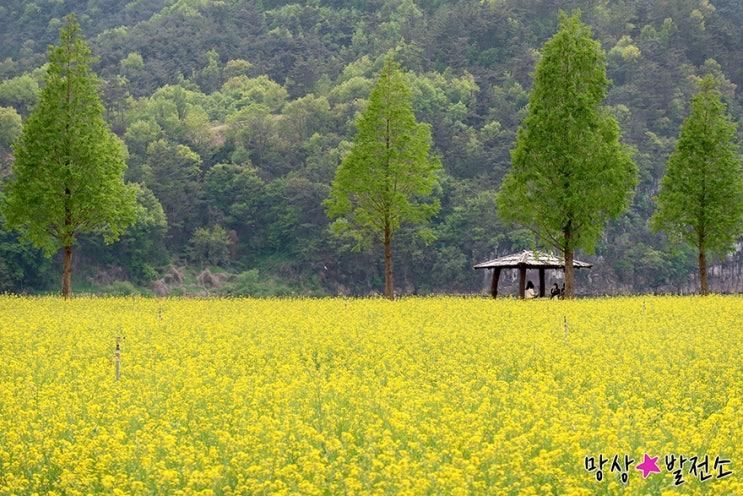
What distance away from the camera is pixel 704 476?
979 centimetres

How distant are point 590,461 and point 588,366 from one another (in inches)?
288

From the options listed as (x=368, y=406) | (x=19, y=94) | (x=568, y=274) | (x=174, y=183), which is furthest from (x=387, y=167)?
(x=19, y=94)

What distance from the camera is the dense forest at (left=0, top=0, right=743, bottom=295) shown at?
3775 inches

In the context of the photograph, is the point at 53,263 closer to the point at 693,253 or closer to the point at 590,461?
the point at 693,253

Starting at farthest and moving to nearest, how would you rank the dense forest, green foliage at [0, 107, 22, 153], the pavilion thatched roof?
green foliage at [0, 107, 22, 153], the dense forest, the pavilion thatched roof

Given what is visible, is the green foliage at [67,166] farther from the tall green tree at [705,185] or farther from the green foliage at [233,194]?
the green foliage at [233,194]

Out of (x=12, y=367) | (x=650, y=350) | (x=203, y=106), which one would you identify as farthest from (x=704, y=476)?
(x=203, y=106)

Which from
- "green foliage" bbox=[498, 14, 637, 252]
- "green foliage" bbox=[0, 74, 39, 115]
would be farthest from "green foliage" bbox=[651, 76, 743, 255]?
"green foliage" bbox=[0, 74, 39, 115]

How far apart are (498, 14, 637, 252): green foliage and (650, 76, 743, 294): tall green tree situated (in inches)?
233

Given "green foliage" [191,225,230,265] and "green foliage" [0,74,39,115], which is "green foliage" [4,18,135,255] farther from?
"green foliage" [0,74,39,115]

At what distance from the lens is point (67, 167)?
126ft

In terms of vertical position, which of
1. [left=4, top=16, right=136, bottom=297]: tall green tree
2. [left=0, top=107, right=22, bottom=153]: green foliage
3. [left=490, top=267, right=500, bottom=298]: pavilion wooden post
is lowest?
[left=490, top=267, right=500, bottom=298]: pavilion wooden post

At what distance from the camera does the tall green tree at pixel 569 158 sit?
3900cm

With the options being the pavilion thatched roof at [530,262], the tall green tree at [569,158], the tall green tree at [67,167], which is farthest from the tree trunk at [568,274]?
the tall green tree at [67,167]
